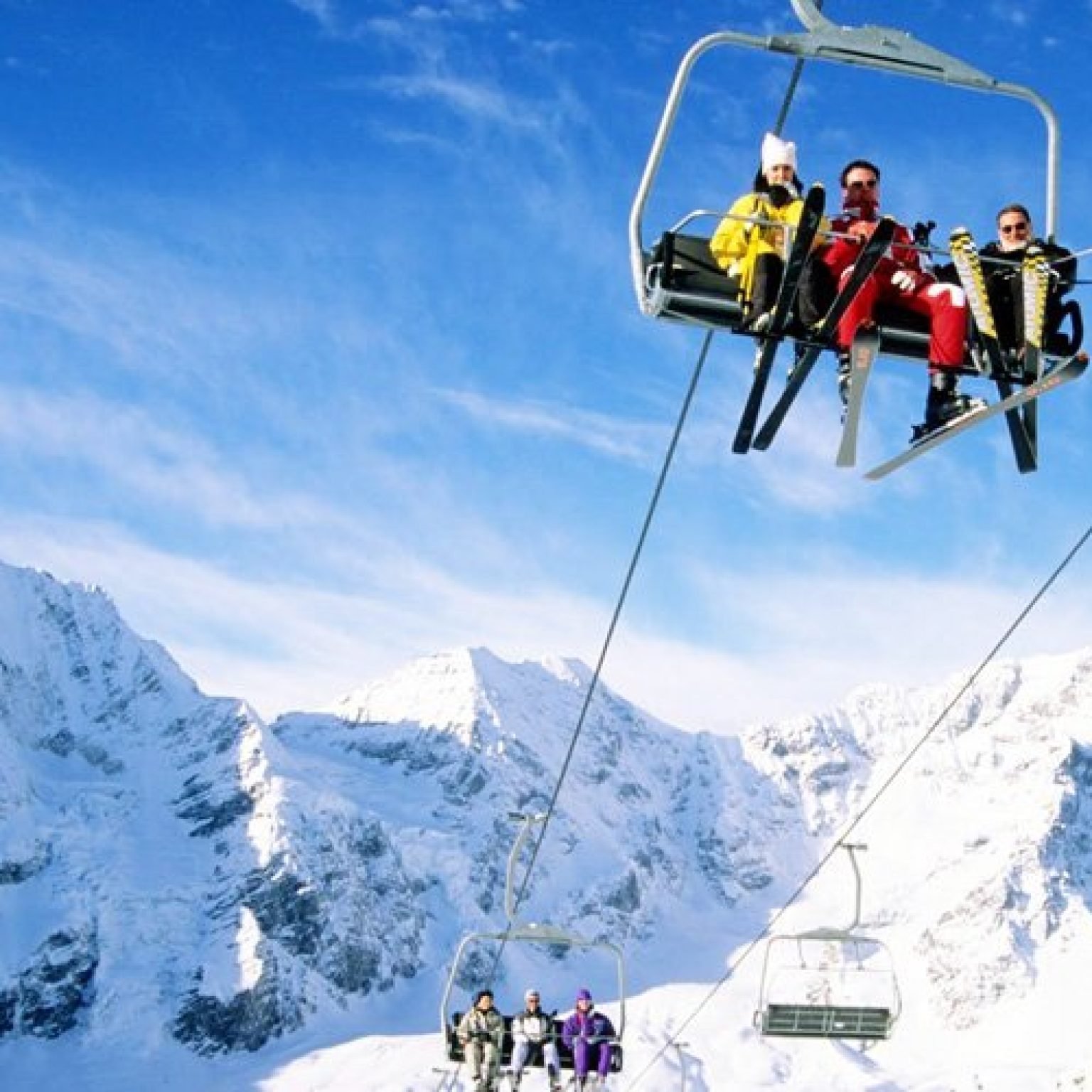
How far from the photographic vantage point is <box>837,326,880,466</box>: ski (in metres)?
7.26

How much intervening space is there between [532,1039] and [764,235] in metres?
12.1

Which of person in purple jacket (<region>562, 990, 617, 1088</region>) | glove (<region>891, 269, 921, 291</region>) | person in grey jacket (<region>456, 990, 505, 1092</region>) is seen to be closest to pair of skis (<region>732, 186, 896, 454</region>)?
glove (<region>891, 269, 921, 291</region>)

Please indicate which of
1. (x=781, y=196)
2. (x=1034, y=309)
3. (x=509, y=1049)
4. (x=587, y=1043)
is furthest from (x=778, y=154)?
(x=509, y=1049)

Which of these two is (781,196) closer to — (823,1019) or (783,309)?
(783,309)

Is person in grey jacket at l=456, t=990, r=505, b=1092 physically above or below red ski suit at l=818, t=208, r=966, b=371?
below

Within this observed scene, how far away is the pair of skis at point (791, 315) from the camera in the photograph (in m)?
6.39

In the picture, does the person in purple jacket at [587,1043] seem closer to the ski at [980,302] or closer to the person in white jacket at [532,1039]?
the person in white jacket at [532,1039]

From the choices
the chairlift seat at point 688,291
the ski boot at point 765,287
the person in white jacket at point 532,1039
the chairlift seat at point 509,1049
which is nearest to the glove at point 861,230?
the ski boot at point 765,287

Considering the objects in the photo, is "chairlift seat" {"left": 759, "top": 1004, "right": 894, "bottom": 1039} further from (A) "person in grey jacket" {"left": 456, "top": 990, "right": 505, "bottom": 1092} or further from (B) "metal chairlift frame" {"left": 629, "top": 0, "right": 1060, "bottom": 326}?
(B) "metal chairlift frame" {"left": 629, "top": 0, "right": 1060, "bottom": 326}

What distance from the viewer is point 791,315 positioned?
281 inches

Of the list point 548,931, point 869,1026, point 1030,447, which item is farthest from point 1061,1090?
point 1030,447

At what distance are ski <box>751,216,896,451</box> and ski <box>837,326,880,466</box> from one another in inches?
7.2

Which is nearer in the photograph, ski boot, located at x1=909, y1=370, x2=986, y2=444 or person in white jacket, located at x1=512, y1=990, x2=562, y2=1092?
ski boot, located at x1=909, y1=370, x2=986, y2=444

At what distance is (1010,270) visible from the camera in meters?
7.51
